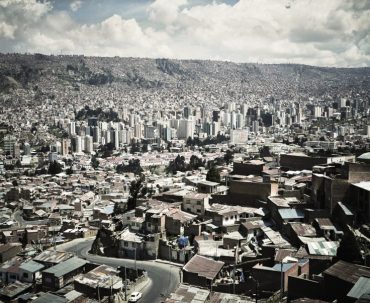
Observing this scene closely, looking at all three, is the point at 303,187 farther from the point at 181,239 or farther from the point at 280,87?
the point at 280,87

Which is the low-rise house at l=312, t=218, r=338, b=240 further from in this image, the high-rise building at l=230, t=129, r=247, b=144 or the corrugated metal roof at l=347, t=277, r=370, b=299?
the high-rise building at l=230, t=129, r=247, b=144

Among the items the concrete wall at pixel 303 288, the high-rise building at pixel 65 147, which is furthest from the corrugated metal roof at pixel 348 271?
the high-rise building at pixel 65 147

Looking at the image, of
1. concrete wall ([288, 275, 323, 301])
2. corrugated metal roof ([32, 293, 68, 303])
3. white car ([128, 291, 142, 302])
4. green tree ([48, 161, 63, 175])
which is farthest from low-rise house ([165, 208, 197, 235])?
green tree ([48, 161, 63, 175])

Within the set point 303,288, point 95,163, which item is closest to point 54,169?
point 95,163

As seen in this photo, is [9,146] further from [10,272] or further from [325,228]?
[325,228]

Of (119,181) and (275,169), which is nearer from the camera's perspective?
(275,169)

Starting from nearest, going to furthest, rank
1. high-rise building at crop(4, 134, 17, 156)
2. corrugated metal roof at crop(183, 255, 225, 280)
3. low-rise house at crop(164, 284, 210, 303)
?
low-rise house at crop(164, 284, 210, 303), corrugated metal roof at crop(183, 255, 225, 280), high-rise building at crop(4, 134, 17, 156)

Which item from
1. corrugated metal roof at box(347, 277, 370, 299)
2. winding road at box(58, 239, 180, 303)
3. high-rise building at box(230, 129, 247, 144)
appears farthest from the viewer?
high-rise building at box(230, 129, 247, 144)

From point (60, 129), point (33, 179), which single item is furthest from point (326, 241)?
point (60, 129)
